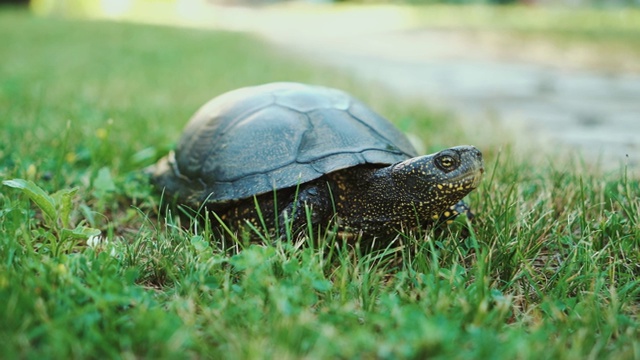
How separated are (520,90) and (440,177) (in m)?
4.76

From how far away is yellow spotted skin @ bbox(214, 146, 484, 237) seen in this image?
2002mm

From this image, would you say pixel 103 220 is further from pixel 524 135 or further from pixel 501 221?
pixel 524 135

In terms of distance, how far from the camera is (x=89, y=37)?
431 inches

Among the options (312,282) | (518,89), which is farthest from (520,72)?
(312,282)

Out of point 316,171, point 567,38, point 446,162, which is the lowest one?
point 316,171

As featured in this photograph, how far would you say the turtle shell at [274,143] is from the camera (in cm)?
223

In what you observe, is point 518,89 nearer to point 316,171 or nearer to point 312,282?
point 316,171

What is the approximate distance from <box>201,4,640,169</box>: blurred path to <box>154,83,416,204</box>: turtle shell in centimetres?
108

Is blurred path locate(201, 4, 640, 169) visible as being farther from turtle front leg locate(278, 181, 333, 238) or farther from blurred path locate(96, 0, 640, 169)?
turtle front leg locate(278, 181, 333, 238)

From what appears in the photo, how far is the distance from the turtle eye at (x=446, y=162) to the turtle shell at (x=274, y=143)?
0.31 metres

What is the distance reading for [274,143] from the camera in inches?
91.4

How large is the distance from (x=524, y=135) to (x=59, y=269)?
3.29m

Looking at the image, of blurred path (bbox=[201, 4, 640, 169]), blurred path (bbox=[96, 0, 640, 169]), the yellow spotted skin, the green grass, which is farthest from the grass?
the green grass

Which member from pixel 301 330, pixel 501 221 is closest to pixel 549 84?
pixel 501 221
